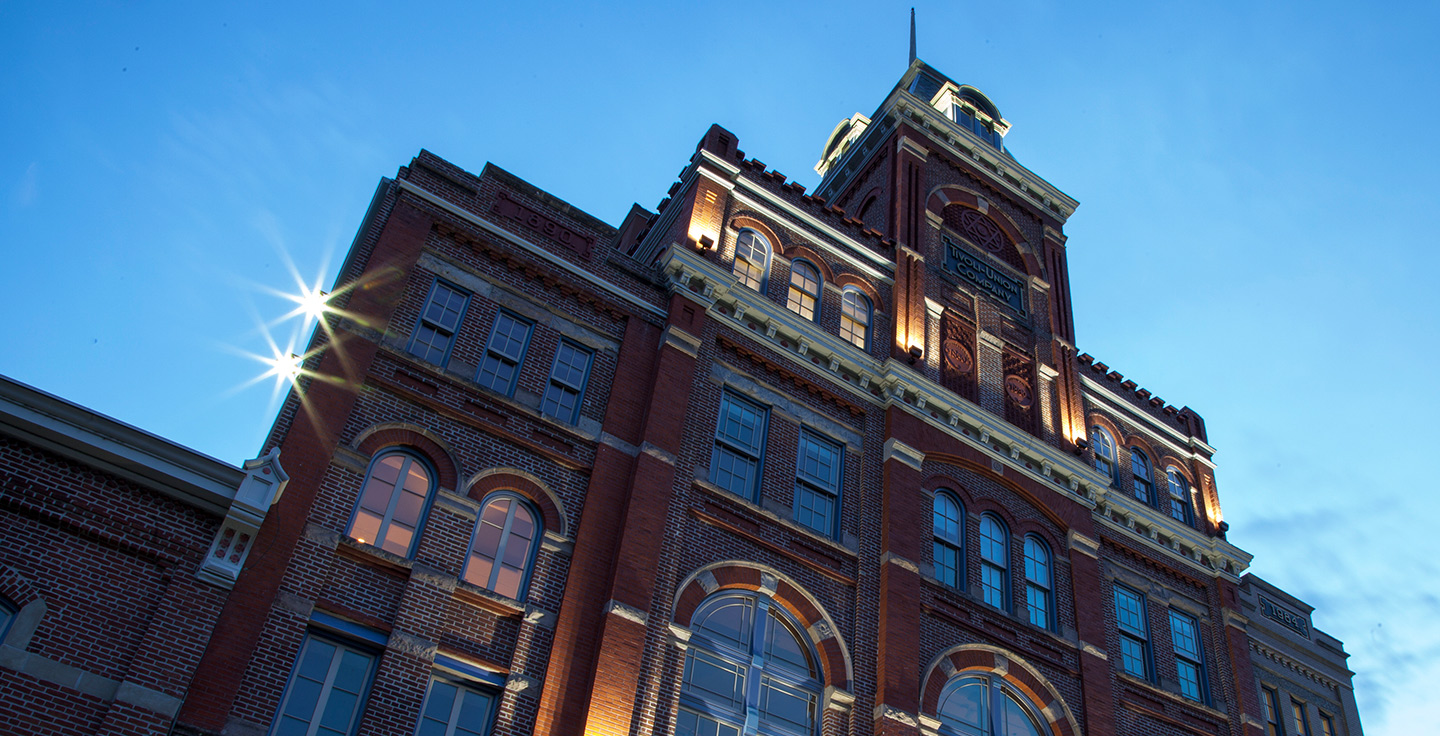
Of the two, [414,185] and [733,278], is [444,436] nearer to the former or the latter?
[414,185]

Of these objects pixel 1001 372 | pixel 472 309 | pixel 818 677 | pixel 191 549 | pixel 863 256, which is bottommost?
pixel 191 549

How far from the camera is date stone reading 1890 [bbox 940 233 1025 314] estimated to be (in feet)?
88.8

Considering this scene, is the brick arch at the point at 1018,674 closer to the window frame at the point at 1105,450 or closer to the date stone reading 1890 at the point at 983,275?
the window frame at the point at 1105,450

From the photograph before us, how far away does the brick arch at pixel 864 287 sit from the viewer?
970 inches

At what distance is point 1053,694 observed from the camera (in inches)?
822

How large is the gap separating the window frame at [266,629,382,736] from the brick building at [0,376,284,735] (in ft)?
4.11

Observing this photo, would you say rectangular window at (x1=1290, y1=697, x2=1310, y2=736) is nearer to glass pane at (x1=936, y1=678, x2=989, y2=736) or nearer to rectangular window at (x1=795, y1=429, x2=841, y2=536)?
glass pane at (x1=936, y1=678, x2=989, y2=736)

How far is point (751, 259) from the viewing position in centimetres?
2344

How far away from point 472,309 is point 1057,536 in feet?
45.4

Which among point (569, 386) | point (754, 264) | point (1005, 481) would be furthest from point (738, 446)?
point (1005, 481)

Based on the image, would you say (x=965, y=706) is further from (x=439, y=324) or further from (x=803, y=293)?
(x=439, y=324)

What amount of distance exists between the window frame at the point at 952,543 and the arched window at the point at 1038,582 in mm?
1708

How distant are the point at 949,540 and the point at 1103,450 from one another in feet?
24.6

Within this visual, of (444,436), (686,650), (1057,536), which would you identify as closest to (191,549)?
(444,436)
